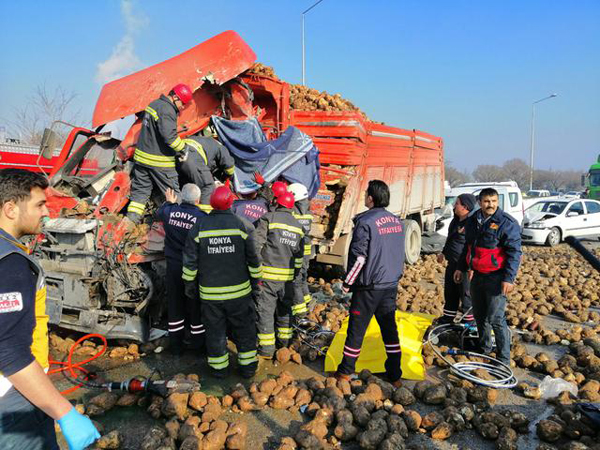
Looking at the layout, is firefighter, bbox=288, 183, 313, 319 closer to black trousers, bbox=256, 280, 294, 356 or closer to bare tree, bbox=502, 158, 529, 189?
black trousers, bbox=256, 280, 294, 356

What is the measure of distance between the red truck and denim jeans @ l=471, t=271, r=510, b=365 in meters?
→ 2.19

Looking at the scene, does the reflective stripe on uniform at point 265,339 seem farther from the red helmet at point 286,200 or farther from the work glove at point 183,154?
the work glove at point 183,154

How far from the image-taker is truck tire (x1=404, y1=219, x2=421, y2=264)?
847 cm

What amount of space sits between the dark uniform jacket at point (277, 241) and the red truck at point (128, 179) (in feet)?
4.17

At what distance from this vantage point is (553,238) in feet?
41.3

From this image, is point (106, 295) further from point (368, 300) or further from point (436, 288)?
point (436, 288)

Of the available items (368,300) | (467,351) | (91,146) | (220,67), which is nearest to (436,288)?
(467,351)

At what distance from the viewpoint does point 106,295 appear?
4.40 meters

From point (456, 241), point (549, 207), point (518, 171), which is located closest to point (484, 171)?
point (518, 171)

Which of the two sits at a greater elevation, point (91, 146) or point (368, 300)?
point (91, 146)

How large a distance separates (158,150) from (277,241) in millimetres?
1877

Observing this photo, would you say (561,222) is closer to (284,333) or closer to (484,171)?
(284,333)

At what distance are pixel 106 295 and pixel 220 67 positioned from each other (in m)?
3.26

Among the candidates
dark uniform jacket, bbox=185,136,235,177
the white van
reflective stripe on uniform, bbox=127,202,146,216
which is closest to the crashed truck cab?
reflective stripe on uniform, bbox=127,202,146,216
